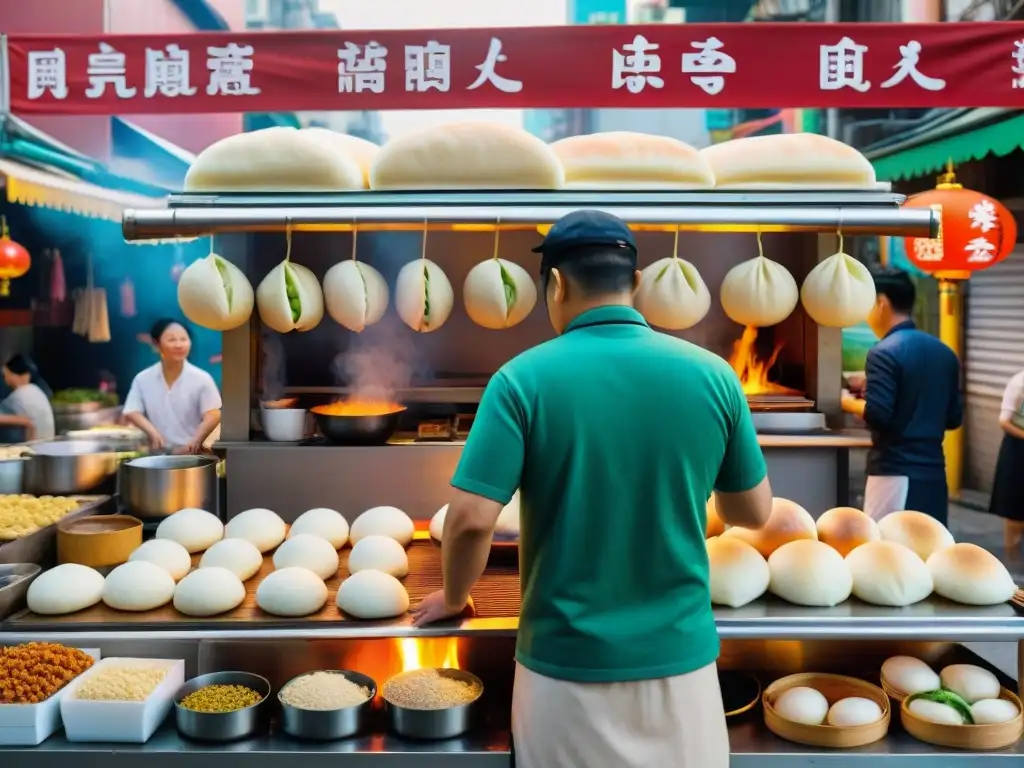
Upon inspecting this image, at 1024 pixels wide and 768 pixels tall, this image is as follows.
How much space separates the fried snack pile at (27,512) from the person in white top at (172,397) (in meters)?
2.11

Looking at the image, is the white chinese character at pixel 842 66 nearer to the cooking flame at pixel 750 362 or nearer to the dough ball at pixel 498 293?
the cooking flame at pixel 750 362

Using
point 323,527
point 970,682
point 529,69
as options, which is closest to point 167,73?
point 529,69

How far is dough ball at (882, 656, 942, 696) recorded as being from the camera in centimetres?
244

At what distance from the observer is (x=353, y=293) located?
109 inches

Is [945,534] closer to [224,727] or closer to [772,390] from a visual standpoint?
[772,390]

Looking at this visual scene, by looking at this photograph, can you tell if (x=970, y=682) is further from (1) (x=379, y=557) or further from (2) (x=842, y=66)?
(2) (x=842, y=66)

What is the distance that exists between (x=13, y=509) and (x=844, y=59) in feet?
11.8

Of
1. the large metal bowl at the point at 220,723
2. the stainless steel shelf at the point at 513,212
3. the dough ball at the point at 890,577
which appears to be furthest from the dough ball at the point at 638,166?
the large metal bowl at the point at 220,723

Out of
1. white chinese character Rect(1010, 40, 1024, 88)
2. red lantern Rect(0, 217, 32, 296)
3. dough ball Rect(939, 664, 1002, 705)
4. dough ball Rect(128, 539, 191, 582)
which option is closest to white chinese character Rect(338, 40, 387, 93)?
dough ball Rect(128, 539, 191, 582)

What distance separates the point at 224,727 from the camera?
2162 mm

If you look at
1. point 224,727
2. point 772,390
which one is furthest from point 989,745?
point 224,727

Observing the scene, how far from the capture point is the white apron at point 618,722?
71.6 inches

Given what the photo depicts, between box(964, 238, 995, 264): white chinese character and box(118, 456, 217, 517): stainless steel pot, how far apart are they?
4537mm

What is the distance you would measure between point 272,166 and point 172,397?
2976 mm
